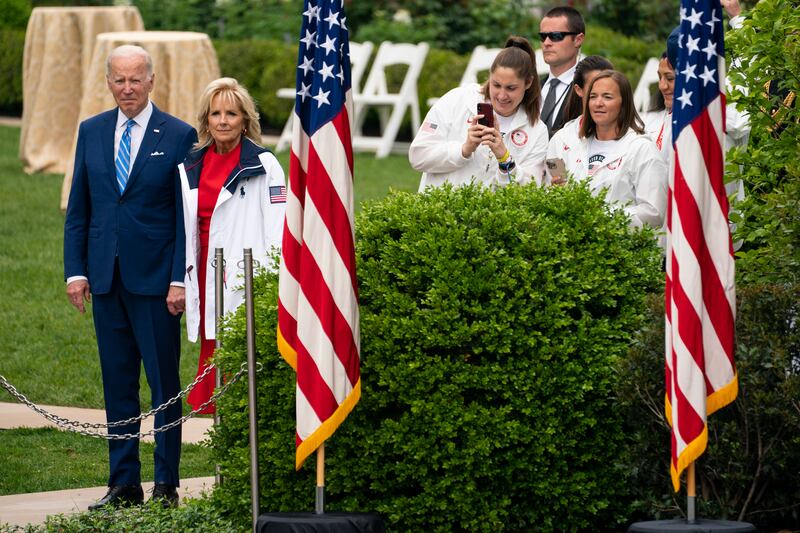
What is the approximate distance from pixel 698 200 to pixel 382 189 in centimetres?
1133

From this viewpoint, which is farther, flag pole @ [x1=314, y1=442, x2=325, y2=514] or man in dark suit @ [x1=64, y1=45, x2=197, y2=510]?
man in dark suit @ [x1=64, y1=45, x2=197, y2=510]

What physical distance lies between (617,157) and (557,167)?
0.31 m

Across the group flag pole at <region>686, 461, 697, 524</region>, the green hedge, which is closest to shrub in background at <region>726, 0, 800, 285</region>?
flag pole at <region>686, 461, 697, 524</region>

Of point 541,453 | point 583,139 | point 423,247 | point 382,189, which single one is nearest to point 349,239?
point 423,247

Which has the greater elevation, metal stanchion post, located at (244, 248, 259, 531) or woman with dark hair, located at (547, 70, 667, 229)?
woman with dark hair, located at (547, 70, 667, 229)

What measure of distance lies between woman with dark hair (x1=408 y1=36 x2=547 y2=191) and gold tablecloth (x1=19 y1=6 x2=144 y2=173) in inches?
425

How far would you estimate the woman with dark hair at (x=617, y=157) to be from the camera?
23.0 ft

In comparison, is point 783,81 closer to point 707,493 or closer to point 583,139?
point 583,139

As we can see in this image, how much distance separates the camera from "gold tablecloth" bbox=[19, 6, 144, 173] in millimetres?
17625

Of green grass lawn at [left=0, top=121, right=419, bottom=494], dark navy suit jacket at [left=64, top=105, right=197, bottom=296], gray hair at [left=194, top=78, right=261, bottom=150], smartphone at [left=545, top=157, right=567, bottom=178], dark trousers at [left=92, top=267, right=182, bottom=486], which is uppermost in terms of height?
gray hair at [left=194, top=78, right=261, bottom=150]

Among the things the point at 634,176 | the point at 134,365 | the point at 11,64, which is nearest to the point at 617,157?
the point at 634,176

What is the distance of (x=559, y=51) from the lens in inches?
336

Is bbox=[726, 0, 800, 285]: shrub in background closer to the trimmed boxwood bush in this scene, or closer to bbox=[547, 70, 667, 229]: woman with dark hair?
bbox=[547, 70, 667, 229]: woman with dark hair

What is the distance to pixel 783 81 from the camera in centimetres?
666
